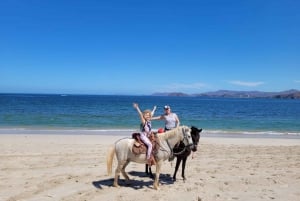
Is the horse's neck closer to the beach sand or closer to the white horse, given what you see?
the white horse

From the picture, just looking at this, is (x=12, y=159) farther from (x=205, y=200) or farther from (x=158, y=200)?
(x=205, y=200)

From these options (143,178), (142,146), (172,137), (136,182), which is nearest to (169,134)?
(172,137)

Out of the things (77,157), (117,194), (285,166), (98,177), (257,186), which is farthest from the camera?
(77,157)

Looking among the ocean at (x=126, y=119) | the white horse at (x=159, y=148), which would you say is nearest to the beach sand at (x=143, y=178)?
the white horse at (x=159, y=148)

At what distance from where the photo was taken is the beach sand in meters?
6.34

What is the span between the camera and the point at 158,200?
6.03m

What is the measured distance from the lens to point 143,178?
310 inches

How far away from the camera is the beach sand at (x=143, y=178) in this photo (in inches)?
250

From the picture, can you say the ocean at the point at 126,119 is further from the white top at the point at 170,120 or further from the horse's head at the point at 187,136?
the horse's head at the point at 187,136

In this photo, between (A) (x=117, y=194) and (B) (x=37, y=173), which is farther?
(B) (x=37, y=173)

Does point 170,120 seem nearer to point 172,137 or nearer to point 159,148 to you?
point 172,137

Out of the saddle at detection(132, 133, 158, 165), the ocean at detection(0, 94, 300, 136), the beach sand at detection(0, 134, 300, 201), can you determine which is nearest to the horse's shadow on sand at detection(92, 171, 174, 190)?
the beach sand at detection(0, 134, 300, 201)

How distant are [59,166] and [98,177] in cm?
185

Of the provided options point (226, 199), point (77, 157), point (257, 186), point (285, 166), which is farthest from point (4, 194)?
point (285, 166)
